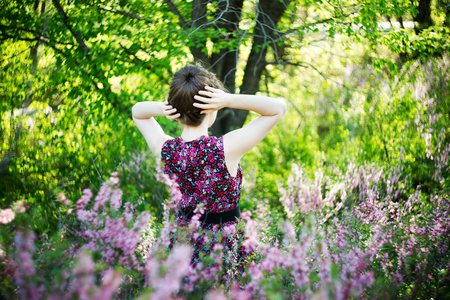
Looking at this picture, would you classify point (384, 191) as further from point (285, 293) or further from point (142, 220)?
point (142, 220)

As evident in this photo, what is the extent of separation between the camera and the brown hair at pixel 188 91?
179 centimetres

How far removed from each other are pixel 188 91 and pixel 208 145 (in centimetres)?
31

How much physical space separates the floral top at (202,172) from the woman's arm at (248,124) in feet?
0.18

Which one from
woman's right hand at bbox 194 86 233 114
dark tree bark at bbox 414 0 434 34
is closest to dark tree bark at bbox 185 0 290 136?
dark tree bark at bbox 414 0 434 34

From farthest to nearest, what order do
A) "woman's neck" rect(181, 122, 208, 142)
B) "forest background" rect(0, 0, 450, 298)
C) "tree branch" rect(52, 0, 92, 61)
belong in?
"tree branch" rect(52, 0, 92, 61) → "forest background" rect(0, 0, 450, 298) → "woman's neck" rect(181, 122, 208, 142)

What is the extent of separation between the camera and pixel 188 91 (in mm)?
1791

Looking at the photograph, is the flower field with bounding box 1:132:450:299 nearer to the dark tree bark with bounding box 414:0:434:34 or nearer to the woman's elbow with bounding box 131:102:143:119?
the woman's elbow with bounding box 131:102:143:119

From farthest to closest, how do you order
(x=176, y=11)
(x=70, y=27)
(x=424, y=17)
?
1. (x=424, y=17)
2. (x=176, y=11)
3. (x=70, y=27)

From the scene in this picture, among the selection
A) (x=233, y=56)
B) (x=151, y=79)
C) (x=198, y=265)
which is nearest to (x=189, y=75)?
(x=198, y=265)

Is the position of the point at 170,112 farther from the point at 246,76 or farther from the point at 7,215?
the point at 246,76

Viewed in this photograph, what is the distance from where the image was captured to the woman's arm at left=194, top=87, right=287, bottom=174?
1.76 metres

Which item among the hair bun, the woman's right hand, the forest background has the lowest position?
the forest background

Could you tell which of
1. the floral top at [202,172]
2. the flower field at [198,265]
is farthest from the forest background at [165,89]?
the floral top at [202,172]

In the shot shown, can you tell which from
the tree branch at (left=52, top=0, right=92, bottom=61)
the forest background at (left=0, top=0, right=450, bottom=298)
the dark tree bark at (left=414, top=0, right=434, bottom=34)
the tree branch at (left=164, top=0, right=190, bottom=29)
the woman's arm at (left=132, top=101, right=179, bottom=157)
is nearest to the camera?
the woman's arm at (left=132, top=101, right=179, bottom=157)
